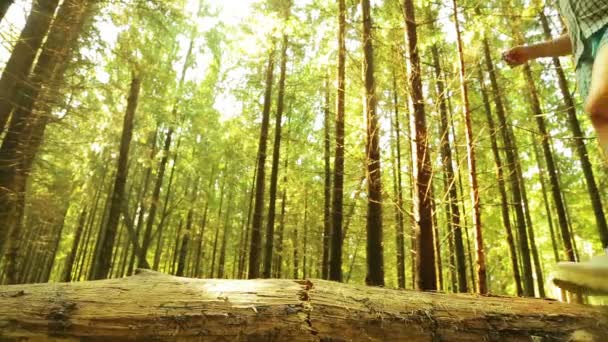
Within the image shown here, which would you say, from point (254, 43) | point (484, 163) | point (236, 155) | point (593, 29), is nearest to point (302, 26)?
point (254, 43)

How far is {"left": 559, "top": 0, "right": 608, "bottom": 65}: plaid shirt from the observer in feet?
4.95

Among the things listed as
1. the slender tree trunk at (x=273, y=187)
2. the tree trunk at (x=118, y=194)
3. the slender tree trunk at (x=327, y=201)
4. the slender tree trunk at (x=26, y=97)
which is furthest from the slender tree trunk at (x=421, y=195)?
the tree trunk at (x=118, y=194)

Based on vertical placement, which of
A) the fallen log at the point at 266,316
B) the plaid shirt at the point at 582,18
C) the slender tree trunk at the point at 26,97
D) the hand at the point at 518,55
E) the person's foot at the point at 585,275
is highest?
the slender tree trunk at the point at 26,97

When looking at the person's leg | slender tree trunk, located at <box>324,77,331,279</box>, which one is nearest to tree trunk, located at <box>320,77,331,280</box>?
slender tree trunk, located at <box>324,77,331,279</box>

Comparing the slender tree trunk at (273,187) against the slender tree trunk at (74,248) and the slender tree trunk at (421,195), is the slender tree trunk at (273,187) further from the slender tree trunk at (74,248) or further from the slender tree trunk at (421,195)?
the slender tree trunk at (74,248)

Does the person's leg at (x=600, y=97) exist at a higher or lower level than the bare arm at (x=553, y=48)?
lower

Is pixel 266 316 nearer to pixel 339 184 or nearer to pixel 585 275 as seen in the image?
pixel 585 275

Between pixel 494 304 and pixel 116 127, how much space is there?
1514cm

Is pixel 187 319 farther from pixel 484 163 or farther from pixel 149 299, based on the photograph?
pixel 484 163

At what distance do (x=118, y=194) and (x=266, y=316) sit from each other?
38.8 ft

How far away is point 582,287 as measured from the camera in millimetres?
1881

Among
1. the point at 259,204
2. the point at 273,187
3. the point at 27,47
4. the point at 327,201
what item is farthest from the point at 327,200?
the point at 27,47

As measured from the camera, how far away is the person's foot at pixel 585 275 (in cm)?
164

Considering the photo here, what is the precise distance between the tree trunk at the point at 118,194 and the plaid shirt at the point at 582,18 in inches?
475
